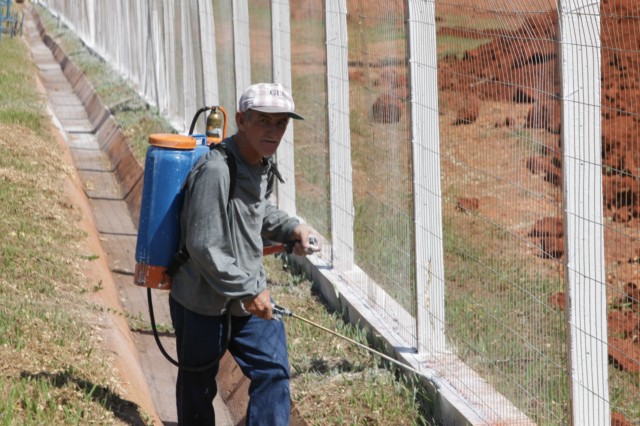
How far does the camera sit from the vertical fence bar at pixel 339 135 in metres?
7.61

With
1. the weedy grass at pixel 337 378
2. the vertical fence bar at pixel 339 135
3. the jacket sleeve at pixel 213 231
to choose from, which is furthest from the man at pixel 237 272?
the vertical fence bar at pixel 339 135

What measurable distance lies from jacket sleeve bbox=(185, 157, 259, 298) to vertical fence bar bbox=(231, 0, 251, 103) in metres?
5.90

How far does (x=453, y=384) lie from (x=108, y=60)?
19411 mm

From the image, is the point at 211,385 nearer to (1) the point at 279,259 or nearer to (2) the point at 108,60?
(1) the point at 279,259

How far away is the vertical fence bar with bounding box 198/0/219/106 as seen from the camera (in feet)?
41.5

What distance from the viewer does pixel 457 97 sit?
6141mm

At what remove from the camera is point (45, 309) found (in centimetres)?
666

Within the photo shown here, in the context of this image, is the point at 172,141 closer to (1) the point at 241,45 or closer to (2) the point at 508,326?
(2) the point at 508,326

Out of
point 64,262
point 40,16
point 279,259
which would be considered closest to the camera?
point 64,262

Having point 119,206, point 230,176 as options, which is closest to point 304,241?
point 230,176

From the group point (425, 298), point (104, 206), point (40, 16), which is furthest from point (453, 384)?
point (40, 16)

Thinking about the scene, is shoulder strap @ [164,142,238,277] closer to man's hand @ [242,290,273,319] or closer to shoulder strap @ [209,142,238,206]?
shoulder strap @ [209,142,238,206]

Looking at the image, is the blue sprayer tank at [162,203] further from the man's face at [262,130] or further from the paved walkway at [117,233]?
the paved walkway at [117,233]

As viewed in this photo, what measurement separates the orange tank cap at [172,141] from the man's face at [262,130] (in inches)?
10.1
